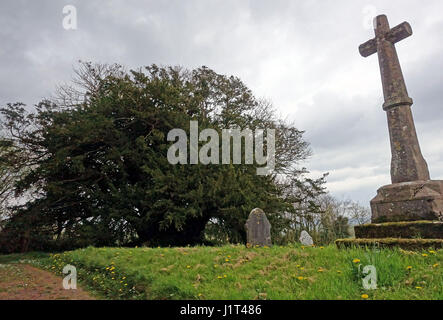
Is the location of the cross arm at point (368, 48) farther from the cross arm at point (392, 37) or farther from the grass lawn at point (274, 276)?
the grass lawn at point (274, 276)

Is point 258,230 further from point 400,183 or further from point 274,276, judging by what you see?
point 274,276

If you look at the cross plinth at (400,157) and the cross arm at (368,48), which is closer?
the cross plinth at (400,157)

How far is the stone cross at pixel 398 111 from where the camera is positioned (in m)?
6.35

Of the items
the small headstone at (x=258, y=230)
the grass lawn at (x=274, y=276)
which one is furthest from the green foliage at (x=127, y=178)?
the grass lawn at (x=274, y=276)

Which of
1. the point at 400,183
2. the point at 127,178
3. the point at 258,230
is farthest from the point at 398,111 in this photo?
the point at 127,178

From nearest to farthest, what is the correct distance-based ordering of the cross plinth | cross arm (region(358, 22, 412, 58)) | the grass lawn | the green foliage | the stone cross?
the grass lawn
the cross plinth
the stone cross
cross arm (region(358, 22, 412, 58))
the green foliage

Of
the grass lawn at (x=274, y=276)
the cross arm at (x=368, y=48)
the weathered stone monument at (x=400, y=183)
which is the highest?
the cross arm at (x=368, y=48)

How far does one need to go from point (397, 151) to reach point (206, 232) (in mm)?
12583

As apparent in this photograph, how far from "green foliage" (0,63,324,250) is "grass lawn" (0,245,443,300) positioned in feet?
20.7

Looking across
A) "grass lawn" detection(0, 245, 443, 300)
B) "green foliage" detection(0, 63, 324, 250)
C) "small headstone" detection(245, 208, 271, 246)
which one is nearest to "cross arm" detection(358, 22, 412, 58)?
"grass lawn" detection(0, 245, 443, 300)

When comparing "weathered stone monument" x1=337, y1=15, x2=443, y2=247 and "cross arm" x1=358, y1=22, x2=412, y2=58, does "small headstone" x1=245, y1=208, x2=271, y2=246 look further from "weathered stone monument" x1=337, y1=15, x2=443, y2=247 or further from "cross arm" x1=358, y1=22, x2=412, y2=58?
"cross arm" x1=358, y1=22, x2=412, y2=58

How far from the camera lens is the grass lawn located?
12.2ft

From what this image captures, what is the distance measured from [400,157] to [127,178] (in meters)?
13.3
